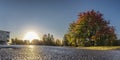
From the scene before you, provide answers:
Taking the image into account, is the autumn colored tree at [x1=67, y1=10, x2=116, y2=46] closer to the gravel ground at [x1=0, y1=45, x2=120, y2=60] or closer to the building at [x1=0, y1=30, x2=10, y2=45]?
the gravel ground at [x1=0, y1=45, x2=120, y2=60]

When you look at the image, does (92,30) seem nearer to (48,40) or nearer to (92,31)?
(92,31)

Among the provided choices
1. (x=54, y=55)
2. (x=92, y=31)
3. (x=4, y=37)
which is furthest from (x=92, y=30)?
(x=4, y=37)

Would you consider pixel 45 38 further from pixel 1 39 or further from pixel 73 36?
pixel 73 36

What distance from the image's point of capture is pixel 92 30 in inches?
3339

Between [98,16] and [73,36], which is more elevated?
[98,16]

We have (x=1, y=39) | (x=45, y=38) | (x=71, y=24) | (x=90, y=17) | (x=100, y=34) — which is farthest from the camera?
(x=45, y=38)

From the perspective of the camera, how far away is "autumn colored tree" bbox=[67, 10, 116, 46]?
83.1 metres

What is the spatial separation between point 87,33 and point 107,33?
6.68 metres

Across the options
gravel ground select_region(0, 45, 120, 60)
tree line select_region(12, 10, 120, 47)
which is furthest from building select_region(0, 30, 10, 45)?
gravel ground select_region(0, 45, 120, 60)

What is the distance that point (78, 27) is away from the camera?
8662 centimetres

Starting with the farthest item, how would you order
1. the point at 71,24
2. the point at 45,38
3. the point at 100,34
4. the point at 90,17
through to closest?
1. the point at 45,38
2. the point at 71,24
3. the point at 90,17
4. the point at 100,34

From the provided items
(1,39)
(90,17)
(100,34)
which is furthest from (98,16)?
(1,39)

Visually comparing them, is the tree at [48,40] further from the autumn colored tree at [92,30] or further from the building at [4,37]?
the autumn colored tree at [92,30]

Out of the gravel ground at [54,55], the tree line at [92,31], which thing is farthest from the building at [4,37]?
the gravel ground at [54,55]
